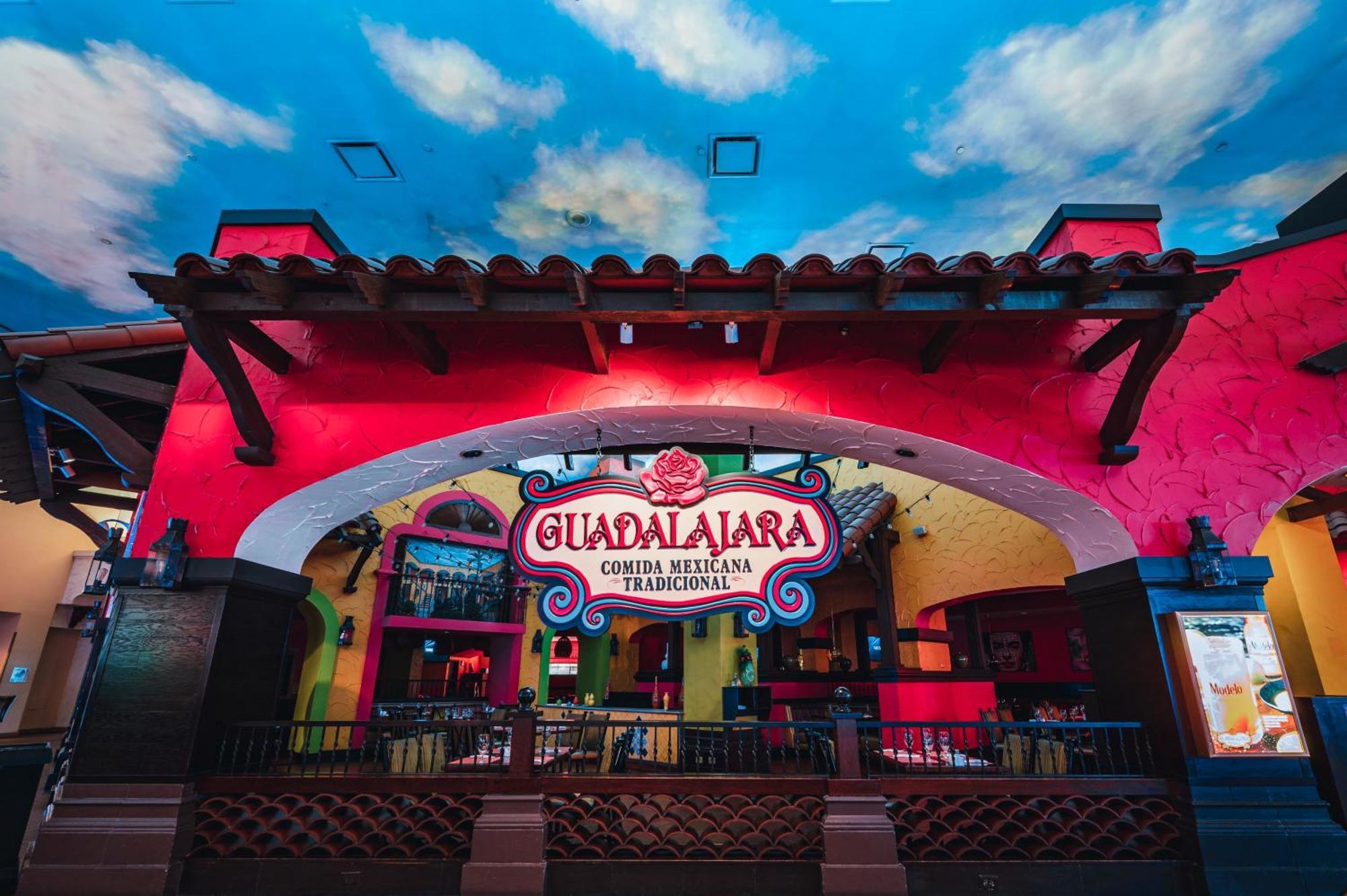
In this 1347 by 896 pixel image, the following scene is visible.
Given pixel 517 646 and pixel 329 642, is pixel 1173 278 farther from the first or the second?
pixel 517 646

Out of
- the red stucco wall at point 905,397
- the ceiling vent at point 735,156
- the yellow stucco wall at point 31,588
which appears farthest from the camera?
the yellow stucco wall at point 31,588

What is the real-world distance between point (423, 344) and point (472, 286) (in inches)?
39.1

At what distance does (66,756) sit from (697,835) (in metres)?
5.23

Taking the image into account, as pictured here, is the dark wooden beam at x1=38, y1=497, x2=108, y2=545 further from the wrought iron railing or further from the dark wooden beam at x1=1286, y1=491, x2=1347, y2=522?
the dark wooden beam at x1=1286, y1=491, x2=1347, y2=522

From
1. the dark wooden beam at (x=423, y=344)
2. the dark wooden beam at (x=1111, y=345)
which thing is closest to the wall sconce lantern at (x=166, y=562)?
the dark wooden beam at (x=423, y=344)

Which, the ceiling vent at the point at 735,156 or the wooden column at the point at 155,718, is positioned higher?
the ceiling vent at the point at 735,156

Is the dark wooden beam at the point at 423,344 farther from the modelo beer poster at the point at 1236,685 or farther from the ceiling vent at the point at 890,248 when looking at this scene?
the ceiling vent at the point at 890,248

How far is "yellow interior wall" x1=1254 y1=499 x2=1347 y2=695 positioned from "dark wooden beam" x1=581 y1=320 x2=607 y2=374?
7.67 m

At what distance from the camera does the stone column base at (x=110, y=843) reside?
156 inches

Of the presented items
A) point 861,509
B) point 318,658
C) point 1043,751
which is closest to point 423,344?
point 1043,751

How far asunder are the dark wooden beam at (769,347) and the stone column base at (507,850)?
3.56 metres

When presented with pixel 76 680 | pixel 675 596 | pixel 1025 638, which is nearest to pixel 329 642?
pixel 76 680

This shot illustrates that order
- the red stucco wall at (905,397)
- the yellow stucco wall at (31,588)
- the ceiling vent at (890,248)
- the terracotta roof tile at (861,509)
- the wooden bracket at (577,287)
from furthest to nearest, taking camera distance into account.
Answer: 1. the yellow stucco wall at (31,588)
2. the terracotta roof tile at (861,509)
3. the ceiling vent at (890,248)
4. the red stucco wall at (905,397)
5. the wooden bracket at (577,287)

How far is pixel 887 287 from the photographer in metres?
4.00
